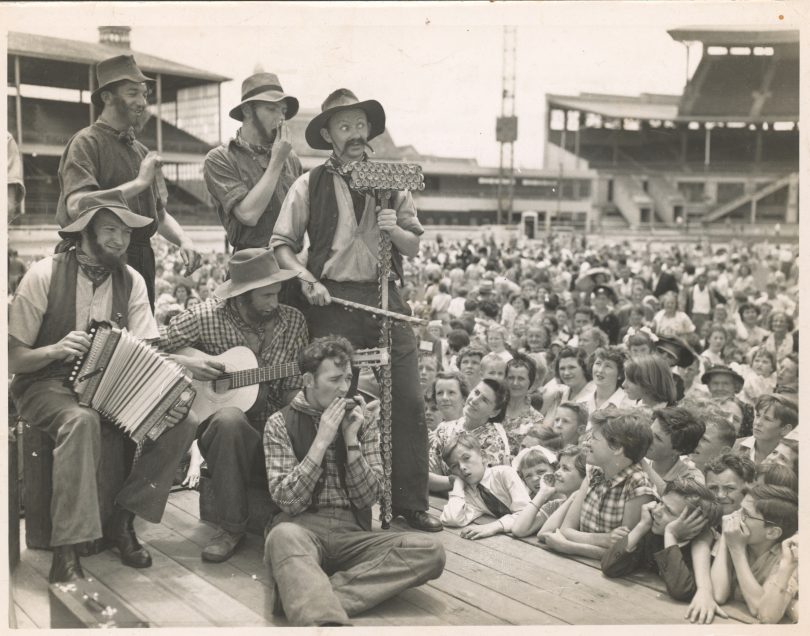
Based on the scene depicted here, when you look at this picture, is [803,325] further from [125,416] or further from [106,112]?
[106,112]

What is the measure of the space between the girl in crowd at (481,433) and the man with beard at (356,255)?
694mm

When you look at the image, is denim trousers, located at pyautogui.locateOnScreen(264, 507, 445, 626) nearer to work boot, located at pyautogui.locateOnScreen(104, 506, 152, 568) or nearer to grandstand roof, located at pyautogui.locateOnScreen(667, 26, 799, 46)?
work boot, located at pyautogui.locateOnScreen(104, 506, 152, 568)

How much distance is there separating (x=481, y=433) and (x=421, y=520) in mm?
1006

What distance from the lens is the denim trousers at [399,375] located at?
189 inches

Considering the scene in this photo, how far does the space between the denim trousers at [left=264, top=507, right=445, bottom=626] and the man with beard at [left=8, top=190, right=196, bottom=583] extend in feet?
2.40

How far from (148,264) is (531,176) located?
50.6 meters

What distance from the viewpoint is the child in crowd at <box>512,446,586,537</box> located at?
4750 millimetres

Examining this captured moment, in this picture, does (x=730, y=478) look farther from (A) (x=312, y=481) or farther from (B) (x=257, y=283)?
(B) (x=257, y=283)

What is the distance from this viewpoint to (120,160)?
5.11m

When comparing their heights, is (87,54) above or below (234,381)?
above

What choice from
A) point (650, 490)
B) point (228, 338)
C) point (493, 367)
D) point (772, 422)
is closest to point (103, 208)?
point (228, 338)

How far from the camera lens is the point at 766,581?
12.5 ft

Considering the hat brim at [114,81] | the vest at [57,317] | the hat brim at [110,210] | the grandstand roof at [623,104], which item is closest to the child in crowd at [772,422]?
the hat brim at [110,210]

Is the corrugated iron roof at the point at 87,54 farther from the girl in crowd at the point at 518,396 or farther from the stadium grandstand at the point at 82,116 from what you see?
the girl in crowd at the point at 518,396
